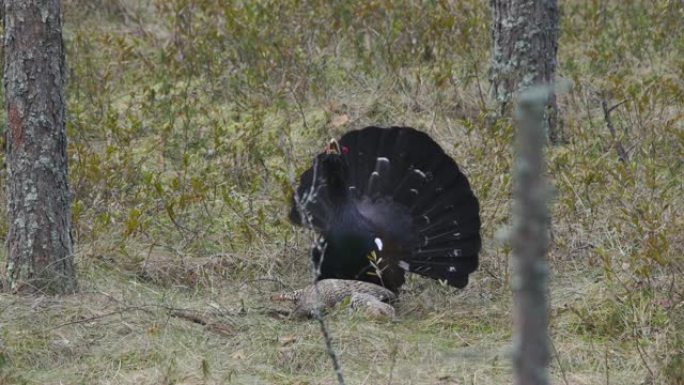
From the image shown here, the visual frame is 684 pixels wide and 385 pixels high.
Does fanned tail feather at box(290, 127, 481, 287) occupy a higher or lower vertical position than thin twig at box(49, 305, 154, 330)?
higher

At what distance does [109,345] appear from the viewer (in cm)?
571

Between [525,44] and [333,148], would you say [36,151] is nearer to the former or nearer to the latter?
[333,148]

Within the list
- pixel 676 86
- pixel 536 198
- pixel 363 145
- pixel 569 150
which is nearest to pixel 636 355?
pixel 363 145

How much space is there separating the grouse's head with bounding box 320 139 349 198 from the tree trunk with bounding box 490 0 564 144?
235 centimetres

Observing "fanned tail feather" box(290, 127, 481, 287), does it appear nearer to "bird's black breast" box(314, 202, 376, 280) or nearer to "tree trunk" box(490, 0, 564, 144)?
"bird's black breast" box(314, 202, 376, 280)

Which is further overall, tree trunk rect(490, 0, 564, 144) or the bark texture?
tree trunk rect(490, 0, 564, 144)

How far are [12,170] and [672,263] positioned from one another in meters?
3.38

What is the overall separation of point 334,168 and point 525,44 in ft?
8.82

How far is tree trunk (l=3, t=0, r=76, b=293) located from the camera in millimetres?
5812

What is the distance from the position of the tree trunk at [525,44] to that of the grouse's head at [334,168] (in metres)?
2.35

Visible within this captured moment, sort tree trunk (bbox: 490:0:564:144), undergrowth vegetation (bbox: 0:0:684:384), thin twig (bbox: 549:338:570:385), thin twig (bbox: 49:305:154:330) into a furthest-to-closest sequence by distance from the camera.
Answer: tree trunk (bbox: 490:0:564:144) → thin twig (bbox: 49:305:154:330) → undergrowth vegetation (bbox: 0:0:684:384) → thin twig (bbox: 549:338:570:385)

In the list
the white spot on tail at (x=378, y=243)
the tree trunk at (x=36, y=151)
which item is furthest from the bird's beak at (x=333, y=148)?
the tree trunk at (x=36, y=151)

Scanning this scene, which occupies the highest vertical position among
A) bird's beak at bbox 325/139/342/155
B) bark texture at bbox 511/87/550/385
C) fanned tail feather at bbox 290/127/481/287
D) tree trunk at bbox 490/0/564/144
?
bark texture at bbox 511/87/550/385

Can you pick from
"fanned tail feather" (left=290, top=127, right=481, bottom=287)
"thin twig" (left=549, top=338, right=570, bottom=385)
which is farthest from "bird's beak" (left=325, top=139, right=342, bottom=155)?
"thin twig" (left=549, top=338, right=570, bottom=385)
